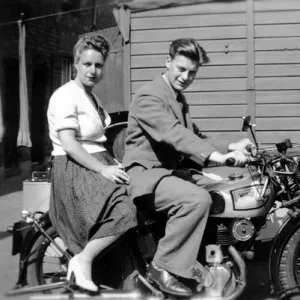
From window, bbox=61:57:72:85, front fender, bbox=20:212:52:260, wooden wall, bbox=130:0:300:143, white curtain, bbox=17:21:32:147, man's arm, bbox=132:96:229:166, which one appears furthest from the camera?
window, bbox=61:57:72:85

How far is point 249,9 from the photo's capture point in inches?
281

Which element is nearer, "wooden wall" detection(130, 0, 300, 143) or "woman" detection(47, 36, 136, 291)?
"woman" detection(47, 36, 136, 291)

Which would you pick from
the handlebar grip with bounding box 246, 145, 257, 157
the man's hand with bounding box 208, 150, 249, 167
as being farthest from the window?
the man's hand with bounding box 208, 150, 249, 167

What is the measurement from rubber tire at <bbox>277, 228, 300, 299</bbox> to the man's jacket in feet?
2.44

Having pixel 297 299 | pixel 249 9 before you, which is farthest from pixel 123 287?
pixel 249 9

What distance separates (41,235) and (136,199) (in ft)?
2.50

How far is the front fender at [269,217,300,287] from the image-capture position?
3.52 m

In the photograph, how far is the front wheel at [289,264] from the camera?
139 inches

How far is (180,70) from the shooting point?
3469 mm

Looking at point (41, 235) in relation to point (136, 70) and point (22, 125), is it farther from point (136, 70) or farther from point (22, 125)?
point (22, 125)

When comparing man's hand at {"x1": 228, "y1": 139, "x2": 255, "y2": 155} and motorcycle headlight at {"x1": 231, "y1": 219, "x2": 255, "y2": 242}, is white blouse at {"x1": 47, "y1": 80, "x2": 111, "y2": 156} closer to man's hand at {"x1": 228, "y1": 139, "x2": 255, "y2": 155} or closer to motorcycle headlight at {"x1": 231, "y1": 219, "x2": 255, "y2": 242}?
man's hand at {"x1": 228, "y1": 139, "x2": 255, "y2": 155}

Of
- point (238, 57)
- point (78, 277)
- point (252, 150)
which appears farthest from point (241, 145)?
point (238, 57)

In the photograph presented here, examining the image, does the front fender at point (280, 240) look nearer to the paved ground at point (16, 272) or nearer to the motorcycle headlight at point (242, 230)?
the motorcycle headlight at point (242, 230)

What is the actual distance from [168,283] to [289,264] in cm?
84
